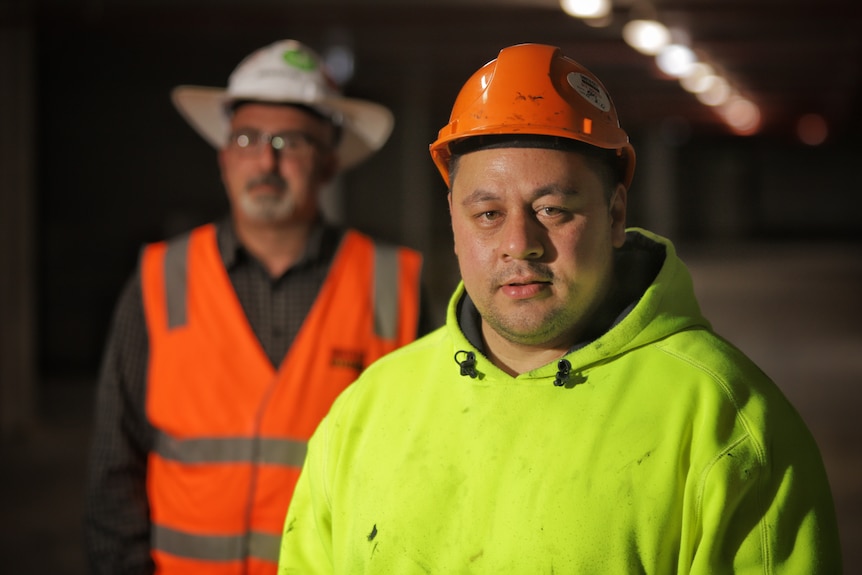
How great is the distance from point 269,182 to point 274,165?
5 centimetres

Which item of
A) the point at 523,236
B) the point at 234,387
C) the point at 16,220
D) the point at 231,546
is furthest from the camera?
the point at 16,220

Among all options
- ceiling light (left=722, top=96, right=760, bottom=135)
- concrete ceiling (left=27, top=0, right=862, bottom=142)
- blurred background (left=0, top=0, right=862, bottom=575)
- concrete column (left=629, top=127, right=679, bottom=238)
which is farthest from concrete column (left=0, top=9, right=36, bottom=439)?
concrete column (left=629, top=127, right=679, bottom=238)

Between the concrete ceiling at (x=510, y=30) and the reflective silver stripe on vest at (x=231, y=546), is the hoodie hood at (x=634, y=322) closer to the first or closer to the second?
the reflective silver stripe on vest at (x=231, y=546)

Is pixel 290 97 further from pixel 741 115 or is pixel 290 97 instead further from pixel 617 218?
pixel 741 115

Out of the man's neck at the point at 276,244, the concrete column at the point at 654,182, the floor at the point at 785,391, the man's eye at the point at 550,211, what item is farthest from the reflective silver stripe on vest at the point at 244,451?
the concrete column at the point at 654,182

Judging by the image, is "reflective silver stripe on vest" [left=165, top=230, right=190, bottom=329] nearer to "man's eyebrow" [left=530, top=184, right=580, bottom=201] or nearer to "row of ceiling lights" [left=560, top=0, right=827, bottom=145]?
"man's eyebrow" [left=530, top=184, right=580, bottom=201]

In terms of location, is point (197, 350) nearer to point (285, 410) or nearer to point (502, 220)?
point (285, 410)

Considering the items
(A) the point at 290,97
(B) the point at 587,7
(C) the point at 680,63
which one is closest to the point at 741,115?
(C) the point at 680,63

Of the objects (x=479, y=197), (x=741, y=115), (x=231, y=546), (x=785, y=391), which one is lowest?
(x=785, y=391)

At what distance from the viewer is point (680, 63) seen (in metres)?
12.6

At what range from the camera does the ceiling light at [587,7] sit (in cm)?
803

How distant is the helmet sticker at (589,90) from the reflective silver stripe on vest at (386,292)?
117cm

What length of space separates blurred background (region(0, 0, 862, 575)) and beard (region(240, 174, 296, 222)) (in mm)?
475

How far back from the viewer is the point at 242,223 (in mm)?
2768
